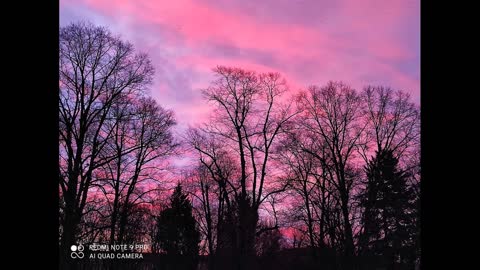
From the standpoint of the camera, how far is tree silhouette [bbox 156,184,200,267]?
19094 millimetres

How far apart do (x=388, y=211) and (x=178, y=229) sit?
10570mm

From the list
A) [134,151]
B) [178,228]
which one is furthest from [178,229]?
[134,151]

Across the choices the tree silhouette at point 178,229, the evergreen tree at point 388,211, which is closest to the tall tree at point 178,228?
the tree silhouette at point 178,229

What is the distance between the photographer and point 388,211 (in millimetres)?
22625

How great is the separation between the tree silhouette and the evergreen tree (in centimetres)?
848

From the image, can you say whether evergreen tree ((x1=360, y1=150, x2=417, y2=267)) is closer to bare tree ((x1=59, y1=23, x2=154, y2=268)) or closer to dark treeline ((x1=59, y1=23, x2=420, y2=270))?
dark treeline ((x1=59, y1=23, x2=420, y2=270))

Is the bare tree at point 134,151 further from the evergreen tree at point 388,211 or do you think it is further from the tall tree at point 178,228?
the evergreen tree at point 388,211

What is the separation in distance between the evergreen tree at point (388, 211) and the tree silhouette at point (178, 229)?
8.48 metres

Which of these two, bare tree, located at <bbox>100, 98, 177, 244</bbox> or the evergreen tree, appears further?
the evergreen tree

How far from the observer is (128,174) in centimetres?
1692

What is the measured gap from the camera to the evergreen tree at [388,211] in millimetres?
21625

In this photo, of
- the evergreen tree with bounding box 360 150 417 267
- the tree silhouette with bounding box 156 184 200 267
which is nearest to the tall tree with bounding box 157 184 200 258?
the tree silhouette with bounding box 156 184 200 267
